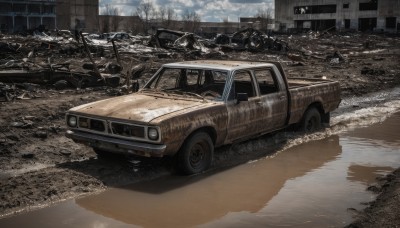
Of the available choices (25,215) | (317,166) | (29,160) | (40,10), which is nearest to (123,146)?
(25,215)

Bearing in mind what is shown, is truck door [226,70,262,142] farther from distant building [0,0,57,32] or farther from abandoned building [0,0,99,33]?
distant building [0,0,57,32]

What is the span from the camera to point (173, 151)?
19.9ft

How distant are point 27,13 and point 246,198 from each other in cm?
8145

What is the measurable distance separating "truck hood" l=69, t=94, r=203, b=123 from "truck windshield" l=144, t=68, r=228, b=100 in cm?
51

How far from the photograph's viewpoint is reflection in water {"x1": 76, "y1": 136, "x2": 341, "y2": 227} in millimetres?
5289

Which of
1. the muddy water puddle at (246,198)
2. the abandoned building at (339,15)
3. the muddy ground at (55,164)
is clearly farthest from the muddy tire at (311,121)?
the abandoned building at (339,15)

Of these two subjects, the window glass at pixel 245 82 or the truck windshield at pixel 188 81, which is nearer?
the truck windshield at pixel 188 81

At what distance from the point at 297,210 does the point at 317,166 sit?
2.18 m

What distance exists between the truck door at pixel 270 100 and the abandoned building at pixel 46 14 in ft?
191

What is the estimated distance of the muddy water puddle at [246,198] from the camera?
5.13 meters

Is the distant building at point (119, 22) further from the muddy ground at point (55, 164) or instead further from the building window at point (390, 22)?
the muddy ground at point (55, 164)

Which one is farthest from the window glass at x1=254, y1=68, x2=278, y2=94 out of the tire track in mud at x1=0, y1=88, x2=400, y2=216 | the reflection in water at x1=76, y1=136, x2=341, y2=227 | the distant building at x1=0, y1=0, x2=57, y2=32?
the distant building at x1=0, y1=0, x2=57, y2=32

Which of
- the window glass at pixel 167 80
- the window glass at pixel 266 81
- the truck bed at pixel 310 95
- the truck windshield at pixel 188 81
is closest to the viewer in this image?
the truck windshield at pixel 188 81

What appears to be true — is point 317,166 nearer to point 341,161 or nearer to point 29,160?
point 341,161
